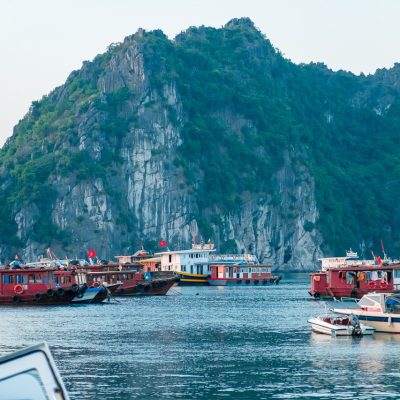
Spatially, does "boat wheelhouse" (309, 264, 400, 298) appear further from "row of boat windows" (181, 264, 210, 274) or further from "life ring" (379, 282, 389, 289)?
"row of boat windows" (181, 264, 210, 274)

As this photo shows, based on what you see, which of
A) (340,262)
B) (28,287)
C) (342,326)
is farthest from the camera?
(340,262)

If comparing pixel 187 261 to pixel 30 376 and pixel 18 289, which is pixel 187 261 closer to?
pixel 18 289

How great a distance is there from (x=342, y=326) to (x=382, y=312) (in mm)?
2172

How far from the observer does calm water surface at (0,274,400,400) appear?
32406 millimetres

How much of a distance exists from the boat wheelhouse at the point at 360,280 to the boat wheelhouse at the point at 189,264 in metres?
61.5

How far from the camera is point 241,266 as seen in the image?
6019 inches

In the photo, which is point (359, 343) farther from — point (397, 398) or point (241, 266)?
point (241, 266)

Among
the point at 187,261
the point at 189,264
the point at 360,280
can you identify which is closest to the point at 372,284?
the point at 360,280

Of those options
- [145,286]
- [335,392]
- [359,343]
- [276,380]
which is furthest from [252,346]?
[145,286]

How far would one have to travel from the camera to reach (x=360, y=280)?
276 ft

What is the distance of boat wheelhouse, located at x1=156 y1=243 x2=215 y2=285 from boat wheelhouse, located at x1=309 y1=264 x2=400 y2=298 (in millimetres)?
61532

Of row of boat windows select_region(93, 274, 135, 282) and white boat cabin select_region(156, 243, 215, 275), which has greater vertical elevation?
white boat cabin select_region(156, 243, 215, 275)

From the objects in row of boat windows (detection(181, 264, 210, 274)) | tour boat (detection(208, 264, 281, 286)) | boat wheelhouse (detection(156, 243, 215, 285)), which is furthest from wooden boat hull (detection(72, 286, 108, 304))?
tour boat (detection(208, 264, 281, 286))

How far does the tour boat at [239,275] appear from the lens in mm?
150125
